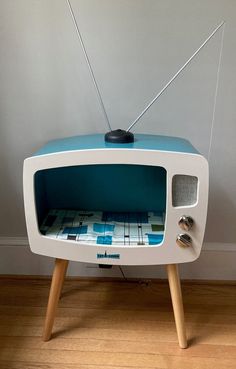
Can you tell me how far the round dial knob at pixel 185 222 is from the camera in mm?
839

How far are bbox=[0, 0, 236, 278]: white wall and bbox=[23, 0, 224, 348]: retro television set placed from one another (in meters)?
0.06

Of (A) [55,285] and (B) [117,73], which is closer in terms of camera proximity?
(A) [55,285]

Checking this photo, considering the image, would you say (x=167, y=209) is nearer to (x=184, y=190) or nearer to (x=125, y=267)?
(x=184, y=190)

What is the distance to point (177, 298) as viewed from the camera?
0.96 meters

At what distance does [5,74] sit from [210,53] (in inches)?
26.4

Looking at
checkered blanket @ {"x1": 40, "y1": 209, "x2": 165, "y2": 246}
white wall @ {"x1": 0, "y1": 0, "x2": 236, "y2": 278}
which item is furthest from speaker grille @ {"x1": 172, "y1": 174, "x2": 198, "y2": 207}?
white wall @ {"x1": 0, "y1": 0, "x2": 236, "y2": 278}

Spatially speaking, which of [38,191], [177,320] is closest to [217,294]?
[177,320]

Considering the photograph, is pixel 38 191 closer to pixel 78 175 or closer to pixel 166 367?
pixel 78 175

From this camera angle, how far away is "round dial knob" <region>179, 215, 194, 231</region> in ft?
2.75

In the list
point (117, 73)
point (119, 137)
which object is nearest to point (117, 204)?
point (119, 137)

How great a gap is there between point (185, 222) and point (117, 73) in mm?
555

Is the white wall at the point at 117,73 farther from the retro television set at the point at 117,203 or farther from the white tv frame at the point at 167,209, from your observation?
the white tv frame at the point at 167,209

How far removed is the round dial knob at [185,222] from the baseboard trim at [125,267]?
48 centimetres

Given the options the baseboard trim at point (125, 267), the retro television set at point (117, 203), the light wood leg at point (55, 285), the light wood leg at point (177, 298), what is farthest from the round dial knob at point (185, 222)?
the baseboard trim at point (125, 267)
